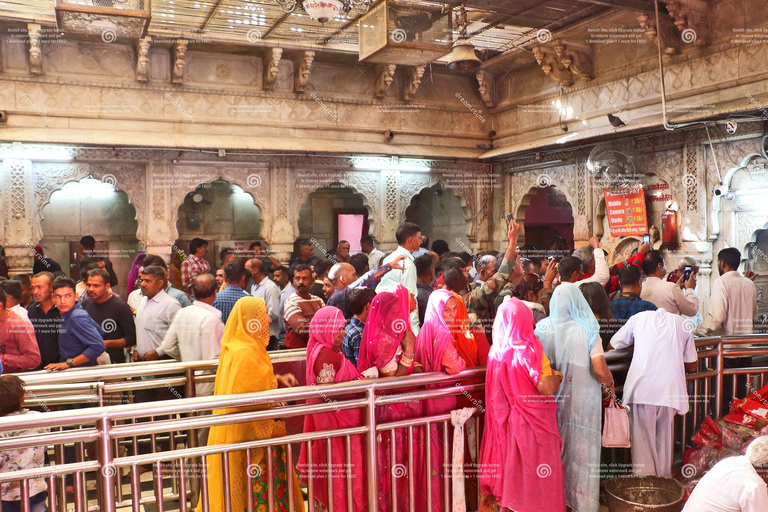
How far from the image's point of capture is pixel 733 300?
530 cm

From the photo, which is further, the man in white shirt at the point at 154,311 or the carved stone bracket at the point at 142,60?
the carved stone bracket at the point at 142,60

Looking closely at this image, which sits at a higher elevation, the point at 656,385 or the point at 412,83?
the point at 412,83

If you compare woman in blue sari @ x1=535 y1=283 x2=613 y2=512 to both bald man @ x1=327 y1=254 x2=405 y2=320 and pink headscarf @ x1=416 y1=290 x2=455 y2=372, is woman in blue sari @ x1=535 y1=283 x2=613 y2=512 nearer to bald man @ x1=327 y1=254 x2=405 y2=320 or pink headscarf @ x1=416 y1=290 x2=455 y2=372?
pink headscarf @ x1=416 y1=290 x2=455 y2=372

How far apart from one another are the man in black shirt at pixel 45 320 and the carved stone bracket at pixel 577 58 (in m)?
6.96

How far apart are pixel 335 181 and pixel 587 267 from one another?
493cm

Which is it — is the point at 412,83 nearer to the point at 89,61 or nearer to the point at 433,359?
the point at 89,61

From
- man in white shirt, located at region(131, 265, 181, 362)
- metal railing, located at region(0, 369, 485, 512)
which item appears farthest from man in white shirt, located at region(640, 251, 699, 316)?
man in white shirt, located at region(131, 265, 181, 362)

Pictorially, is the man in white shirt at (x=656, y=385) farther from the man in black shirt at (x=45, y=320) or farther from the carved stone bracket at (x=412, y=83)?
the carved stone bracket at (x=412, y=83)

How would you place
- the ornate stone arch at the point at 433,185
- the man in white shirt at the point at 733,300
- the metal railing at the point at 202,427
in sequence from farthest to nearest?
the ornate stone arch at the point at 433,185, the man in white shirt at the point at 733,300, the metal railing at the point at 202,427

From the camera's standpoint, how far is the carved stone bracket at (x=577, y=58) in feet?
27.2

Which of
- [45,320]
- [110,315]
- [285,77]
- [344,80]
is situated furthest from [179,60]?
[45,320]

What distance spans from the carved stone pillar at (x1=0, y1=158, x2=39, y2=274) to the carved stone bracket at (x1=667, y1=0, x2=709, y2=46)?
804 cm

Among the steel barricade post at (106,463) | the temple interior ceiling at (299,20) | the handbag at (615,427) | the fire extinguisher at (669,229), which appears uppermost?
the temple interior ceiling at (299,20)

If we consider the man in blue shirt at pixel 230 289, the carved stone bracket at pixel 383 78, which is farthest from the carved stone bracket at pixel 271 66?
the man in blue shirt at pixel 230 289
